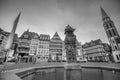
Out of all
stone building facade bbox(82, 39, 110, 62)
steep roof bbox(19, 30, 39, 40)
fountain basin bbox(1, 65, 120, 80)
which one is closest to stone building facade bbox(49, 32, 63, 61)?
steep roof bbox(19, 30, 39, 40)

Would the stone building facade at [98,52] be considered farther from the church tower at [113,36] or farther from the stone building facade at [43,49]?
the stone building facade at [43,49]

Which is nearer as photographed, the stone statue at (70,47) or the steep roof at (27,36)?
the stone statue at (70,47)

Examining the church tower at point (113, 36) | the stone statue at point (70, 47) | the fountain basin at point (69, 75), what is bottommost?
the fountain basin at point (69, 75)

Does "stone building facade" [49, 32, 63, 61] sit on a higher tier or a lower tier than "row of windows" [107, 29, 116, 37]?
lower

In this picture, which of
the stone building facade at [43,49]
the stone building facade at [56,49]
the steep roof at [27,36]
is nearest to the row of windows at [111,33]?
the stone building facade at [56,49]

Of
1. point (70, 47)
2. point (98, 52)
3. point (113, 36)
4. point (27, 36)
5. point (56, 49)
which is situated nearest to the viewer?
point (70, 47)

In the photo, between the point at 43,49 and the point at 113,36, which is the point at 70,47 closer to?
the point at 43,49

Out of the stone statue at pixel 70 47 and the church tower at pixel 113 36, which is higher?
the church tower at pixel 113 36

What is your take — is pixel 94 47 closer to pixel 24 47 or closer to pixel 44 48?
pixel 44 48

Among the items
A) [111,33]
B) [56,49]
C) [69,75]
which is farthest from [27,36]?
[111,33]

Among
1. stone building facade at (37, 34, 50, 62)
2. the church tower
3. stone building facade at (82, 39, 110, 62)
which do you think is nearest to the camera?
the church tower

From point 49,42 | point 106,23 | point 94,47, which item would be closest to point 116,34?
point 106,23

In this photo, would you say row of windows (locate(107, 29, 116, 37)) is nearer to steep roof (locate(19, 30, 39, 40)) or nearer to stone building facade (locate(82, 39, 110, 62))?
stone building facade (locate(82, 39, 110, 62))

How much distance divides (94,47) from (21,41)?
190ft
